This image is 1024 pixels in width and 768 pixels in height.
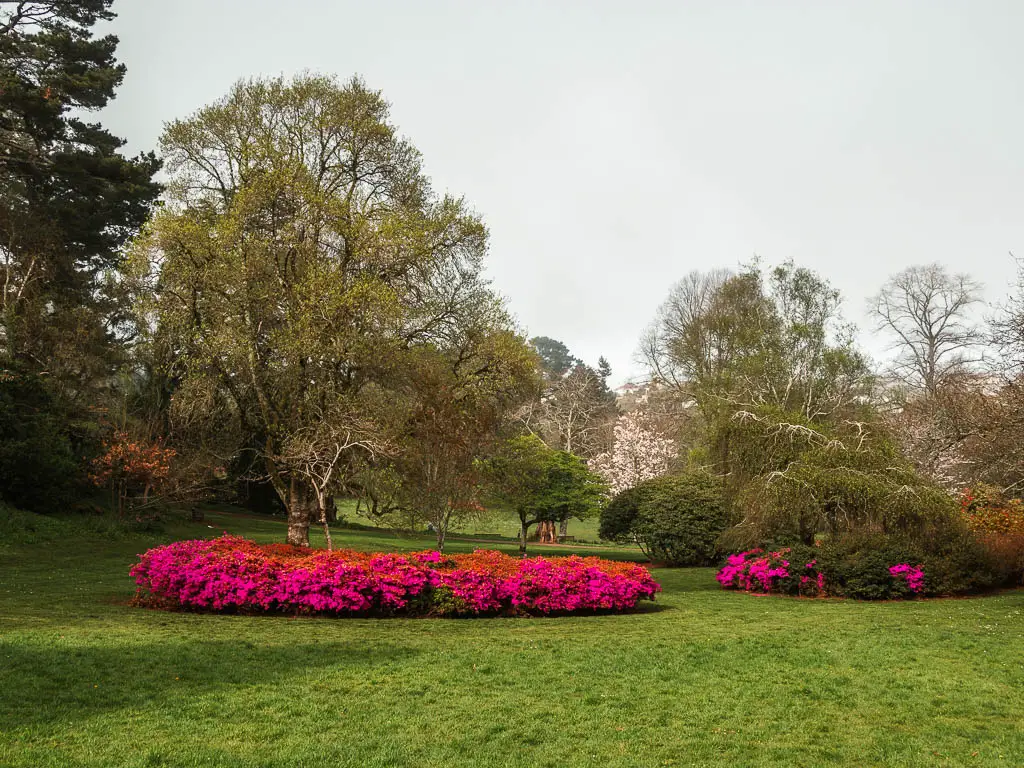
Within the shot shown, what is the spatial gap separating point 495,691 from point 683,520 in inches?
693

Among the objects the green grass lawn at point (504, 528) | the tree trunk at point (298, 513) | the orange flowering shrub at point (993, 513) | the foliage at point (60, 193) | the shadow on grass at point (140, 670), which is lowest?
the shadow on grass at point (140, 670)

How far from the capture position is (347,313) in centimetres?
1688

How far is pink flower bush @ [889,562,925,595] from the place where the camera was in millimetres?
16109

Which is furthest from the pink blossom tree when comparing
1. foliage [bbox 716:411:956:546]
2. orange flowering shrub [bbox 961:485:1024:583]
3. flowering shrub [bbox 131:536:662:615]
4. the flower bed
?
flowering shrub [bbox 131:536:662:615]

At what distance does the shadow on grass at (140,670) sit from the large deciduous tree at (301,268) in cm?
679

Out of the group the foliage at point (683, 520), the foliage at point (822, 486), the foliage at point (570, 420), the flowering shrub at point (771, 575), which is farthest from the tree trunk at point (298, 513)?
the foliage at point (570, 420)

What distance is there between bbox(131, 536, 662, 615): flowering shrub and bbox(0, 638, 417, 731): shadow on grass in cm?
256

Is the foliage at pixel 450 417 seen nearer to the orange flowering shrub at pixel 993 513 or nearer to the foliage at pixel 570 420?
the orange flowering shrub at pixel 993 513

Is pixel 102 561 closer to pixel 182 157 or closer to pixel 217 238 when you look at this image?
pixel 217 238

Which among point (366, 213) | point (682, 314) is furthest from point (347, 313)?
point (682, 314)

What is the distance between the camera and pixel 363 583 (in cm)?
1207

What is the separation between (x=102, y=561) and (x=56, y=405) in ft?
24.1

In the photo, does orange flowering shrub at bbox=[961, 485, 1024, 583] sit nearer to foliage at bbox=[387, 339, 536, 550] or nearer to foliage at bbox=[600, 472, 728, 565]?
foliage at bbox=[600, 472, 728, 565]

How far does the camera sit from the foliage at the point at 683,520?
24016 mm
